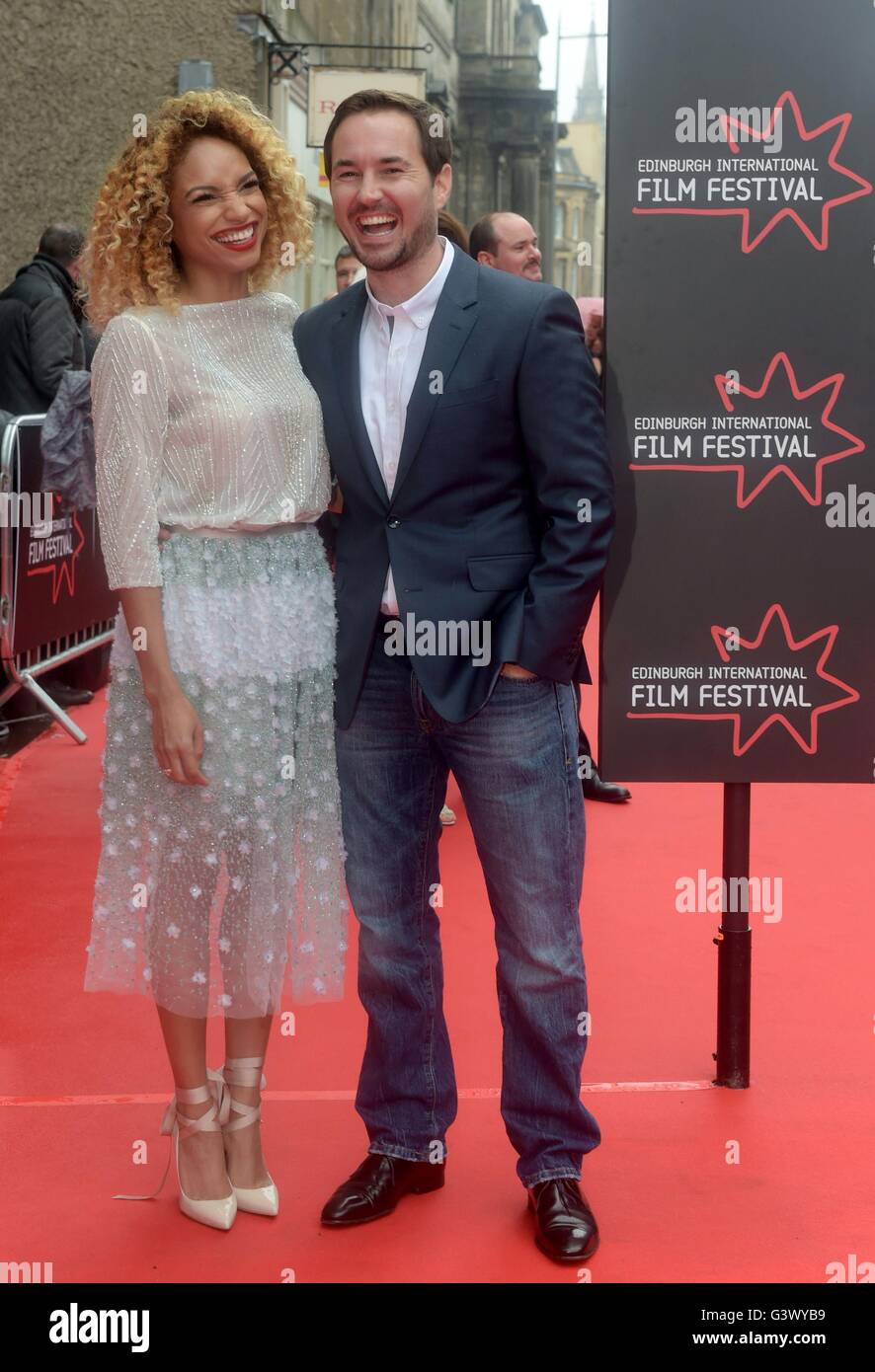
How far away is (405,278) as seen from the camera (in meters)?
2.91

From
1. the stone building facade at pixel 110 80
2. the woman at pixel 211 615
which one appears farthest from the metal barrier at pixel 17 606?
the woman at pixel 211 615

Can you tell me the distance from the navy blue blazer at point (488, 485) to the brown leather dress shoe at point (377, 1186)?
948 mm

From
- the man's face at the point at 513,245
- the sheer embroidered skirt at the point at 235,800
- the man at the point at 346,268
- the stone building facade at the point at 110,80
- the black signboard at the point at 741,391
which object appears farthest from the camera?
the stone building facade at the point at 110,80

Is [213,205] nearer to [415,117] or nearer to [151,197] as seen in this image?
[151,197]

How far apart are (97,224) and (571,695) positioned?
4.07ft

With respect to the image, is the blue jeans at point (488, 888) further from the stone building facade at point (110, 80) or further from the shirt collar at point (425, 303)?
the stone building facade at point (110, 80)

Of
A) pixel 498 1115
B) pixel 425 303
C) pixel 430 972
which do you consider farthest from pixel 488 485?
pixel 498 1115

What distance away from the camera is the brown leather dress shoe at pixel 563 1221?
9.62ft

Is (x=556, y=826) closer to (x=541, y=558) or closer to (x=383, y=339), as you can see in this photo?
(x=541, y=558)

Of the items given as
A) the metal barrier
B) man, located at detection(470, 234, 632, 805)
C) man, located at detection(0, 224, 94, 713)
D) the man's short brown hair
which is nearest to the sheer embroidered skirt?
the man's short brown hair

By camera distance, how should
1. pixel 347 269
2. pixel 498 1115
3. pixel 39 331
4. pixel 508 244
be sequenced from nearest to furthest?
pixel 498 1115, pixel 508 244, pixel 347 269, pixel 39 331

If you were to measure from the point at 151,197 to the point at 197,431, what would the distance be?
431 millimetres

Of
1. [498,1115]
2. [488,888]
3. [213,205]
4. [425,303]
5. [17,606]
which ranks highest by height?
[213,205]

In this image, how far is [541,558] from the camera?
2.91 metres
